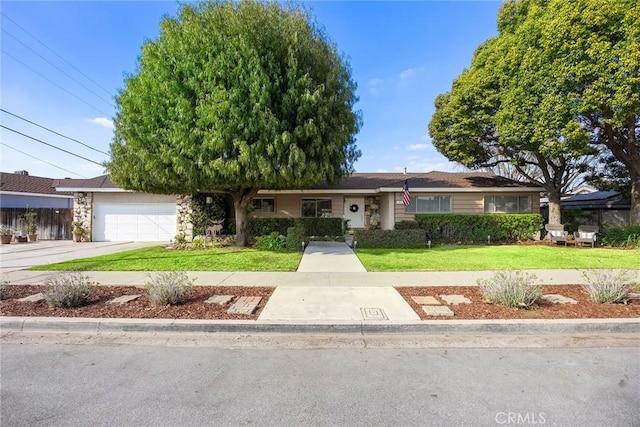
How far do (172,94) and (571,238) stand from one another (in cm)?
1725

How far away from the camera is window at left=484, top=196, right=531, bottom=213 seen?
1698 centimetres

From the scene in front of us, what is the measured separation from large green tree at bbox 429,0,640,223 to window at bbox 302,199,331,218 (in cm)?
691

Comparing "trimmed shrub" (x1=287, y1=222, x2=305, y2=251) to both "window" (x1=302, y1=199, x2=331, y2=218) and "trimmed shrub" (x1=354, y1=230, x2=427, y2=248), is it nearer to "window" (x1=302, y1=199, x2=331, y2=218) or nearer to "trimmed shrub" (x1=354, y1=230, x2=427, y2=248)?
"trimmed shrub" (x1=354, y1=230, x2=427, y2=248)

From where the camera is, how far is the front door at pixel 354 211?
18.4 metres

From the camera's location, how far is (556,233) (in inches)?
576

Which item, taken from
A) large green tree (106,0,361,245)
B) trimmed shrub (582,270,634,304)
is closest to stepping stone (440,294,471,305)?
trimmed shrub (582,270,634,304)

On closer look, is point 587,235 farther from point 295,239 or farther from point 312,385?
point 312,385

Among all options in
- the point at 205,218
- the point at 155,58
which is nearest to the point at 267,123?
the point at 155,58

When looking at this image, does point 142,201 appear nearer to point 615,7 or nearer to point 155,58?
point 155,58

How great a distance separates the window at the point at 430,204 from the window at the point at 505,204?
2.06m

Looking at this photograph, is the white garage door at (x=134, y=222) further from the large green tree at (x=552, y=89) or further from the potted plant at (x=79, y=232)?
the large green tree at (x=552, y=89)

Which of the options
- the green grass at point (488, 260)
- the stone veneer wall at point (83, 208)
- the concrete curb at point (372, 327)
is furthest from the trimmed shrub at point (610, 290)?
the stone veneer wall at point (83, 208)

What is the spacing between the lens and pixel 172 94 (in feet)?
31.8

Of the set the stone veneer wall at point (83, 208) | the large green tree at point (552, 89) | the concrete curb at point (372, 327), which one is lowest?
the concrete curb at point (372, 327)
